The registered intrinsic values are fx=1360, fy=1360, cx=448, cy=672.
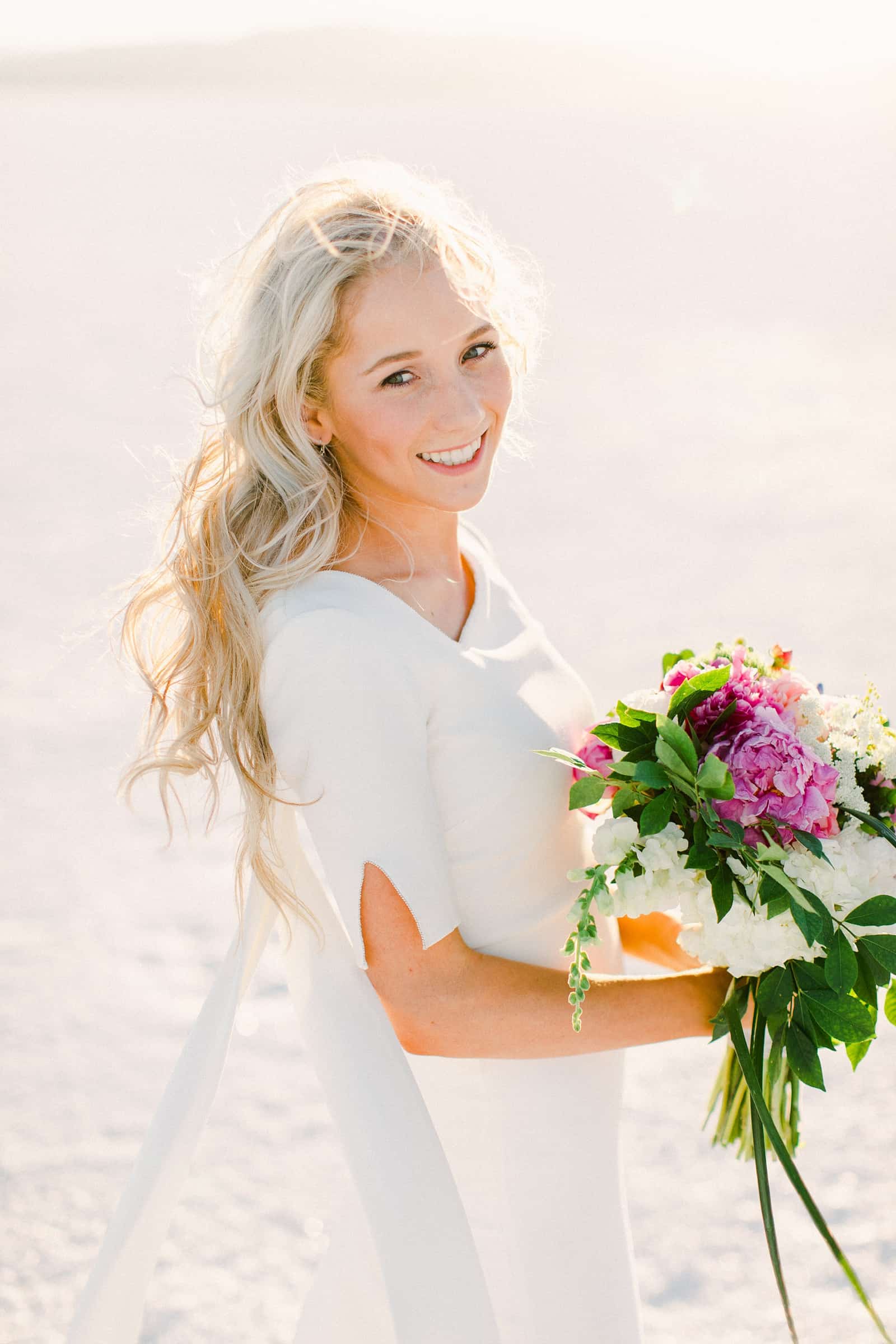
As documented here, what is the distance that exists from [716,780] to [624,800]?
0.48 feet

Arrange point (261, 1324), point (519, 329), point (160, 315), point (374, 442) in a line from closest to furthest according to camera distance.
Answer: point (374, 442) → point (519, 329) → point (261, 1324) → point (160, 315)

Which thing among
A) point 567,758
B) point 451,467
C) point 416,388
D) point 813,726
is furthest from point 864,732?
point 416,388

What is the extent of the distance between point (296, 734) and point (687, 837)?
55 cm

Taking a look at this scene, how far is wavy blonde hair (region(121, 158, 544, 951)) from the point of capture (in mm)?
1965

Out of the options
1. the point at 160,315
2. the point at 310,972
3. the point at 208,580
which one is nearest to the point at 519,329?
the point at 208,580

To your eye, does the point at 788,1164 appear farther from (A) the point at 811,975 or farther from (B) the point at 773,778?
(B) the point at 773,778

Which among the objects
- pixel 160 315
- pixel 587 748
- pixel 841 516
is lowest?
pixel 587 748

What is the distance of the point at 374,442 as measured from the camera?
2035mm

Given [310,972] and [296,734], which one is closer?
[296,734]

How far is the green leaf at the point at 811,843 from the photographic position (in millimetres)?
1787

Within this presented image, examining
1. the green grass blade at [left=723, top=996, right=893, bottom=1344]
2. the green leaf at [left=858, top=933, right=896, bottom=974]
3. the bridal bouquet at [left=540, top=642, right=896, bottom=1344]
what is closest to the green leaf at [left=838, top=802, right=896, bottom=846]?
the bridal bouquet at [left=540, top=642, right=896, bottom=1344]

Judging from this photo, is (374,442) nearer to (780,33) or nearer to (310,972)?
(310,972)

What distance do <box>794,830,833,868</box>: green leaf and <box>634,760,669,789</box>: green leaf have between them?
0.19m

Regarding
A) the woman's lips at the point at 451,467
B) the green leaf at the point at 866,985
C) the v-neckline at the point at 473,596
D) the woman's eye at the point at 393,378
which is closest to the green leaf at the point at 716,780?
the green leaf at the point at 866,985
